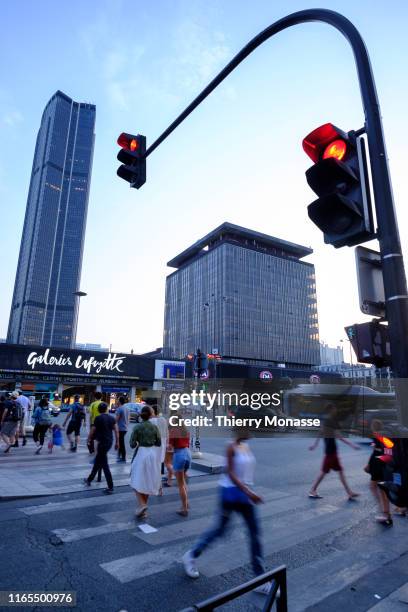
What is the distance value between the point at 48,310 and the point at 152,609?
17423cm

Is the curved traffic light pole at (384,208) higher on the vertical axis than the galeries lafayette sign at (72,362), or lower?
lower

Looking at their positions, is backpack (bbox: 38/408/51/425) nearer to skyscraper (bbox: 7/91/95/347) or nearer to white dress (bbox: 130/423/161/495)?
white dress (bbox: 130/423/161/495)

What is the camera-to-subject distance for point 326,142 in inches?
120

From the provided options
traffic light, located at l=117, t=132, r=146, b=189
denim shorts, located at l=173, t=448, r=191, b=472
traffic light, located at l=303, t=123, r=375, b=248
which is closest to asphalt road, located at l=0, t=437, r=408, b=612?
denim shorts, located at l=173, t=448, r=191, b=472

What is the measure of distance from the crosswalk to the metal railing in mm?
1500

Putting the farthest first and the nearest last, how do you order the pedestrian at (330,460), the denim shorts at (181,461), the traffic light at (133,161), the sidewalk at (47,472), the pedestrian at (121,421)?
the pedestrian at (121,421) → the pedestrian at (330,460) → the sidewalk at (47,472) → the denim shorts at (181,461) → the traffic light at (133,161)

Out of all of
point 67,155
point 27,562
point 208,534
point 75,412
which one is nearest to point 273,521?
point 208,534

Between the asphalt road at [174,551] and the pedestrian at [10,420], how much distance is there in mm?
6078

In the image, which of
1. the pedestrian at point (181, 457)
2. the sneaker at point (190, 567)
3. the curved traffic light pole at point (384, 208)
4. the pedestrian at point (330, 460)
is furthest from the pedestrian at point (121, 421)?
the curved traffic light pole at point (384, 208)

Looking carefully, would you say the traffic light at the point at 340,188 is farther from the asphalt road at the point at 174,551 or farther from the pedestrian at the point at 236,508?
the asphalt road at the point at 174,551

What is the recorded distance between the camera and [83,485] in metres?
8.23

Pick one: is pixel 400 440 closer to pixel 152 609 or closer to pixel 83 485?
pixel 152 609

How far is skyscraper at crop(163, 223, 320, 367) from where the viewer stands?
4213 inches

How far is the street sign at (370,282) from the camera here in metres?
2.75
